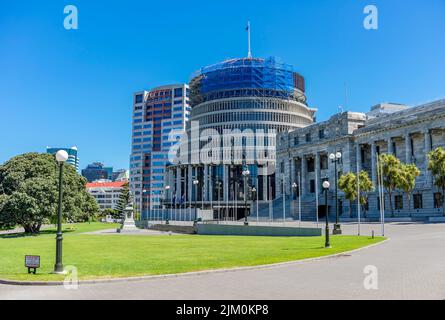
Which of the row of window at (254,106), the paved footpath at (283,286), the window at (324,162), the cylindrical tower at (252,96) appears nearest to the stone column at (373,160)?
the window at (324,162)

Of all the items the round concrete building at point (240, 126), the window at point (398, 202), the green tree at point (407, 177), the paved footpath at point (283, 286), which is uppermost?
the round concrete building at point (240, 126)

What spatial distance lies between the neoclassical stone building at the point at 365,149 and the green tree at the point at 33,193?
35.3m

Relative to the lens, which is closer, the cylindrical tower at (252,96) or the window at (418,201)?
the window at (418,201)

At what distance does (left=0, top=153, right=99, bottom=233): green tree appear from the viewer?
198 ft

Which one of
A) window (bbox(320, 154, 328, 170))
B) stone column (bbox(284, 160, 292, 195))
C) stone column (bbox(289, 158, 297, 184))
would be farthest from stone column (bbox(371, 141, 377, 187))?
stone column (bbox(284, 160, 292, 195))

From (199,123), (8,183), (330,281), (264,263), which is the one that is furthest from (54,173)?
(199,123)

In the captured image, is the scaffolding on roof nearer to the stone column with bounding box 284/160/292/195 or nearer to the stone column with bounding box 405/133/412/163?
the stone column with bounding box 284/160/292/195

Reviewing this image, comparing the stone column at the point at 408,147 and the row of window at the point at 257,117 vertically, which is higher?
the row of window at the point at 257,117

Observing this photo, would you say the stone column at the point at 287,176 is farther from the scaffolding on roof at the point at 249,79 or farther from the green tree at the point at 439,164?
the green tree at the point at 439,164

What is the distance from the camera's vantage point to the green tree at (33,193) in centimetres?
6028

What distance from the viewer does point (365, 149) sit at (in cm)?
8100

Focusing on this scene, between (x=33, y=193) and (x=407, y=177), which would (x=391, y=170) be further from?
(x=33, y=193)
